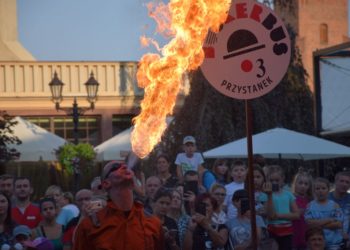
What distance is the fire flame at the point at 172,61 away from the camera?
6.49 meters

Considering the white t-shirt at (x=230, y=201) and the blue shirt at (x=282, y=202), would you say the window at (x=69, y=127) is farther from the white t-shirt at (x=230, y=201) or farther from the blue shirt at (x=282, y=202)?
the blue shirt at (x=282, y=202)

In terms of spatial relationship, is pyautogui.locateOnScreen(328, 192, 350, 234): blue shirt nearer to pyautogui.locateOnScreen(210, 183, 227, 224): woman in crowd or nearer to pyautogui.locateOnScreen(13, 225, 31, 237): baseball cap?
pyautogui.locateOnScreen(210, 183, 227, 224): woman in crowd

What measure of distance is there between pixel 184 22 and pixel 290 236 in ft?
10.7

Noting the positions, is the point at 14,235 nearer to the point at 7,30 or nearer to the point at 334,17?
the point at 7,30

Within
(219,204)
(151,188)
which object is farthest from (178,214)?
(151,188)

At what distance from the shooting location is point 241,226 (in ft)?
28.2

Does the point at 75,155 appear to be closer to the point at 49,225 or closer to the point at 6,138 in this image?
the point at 6,138

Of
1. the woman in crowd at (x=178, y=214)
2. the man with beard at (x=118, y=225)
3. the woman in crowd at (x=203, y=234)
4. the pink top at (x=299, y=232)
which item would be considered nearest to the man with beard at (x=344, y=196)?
the pink top at (x=299, y=232)

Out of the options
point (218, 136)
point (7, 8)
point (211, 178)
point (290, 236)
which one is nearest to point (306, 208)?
point (290, 236)

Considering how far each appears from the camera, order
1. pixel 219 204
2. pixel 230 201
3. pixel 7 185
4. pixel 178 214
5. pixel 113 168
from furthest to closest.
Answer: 1. pixel 7 185
2. pixel 230 201
3. pixel 219 204
4. pixel 178 214
5. pixel 113 168

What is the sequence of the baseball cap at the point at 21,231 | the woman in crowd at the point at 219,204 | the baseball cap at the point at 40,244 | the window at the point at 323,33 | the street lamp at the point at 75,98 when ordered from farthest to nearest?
the window at the point at 323,33 < the street lamp at the point at 75,98 < the woman in crowd at the point at 219,204 < the baseball cap at the point at 21,231 < the baseball cap at the point at 40,244

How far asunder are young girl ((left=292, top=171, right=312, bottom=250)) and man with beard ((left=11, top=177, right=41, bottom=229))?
2625 mm

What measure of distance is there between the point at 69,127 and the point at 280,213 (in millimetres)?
23586

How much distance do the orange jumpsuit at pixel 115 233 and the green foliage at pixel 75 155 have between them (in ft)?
53.0
